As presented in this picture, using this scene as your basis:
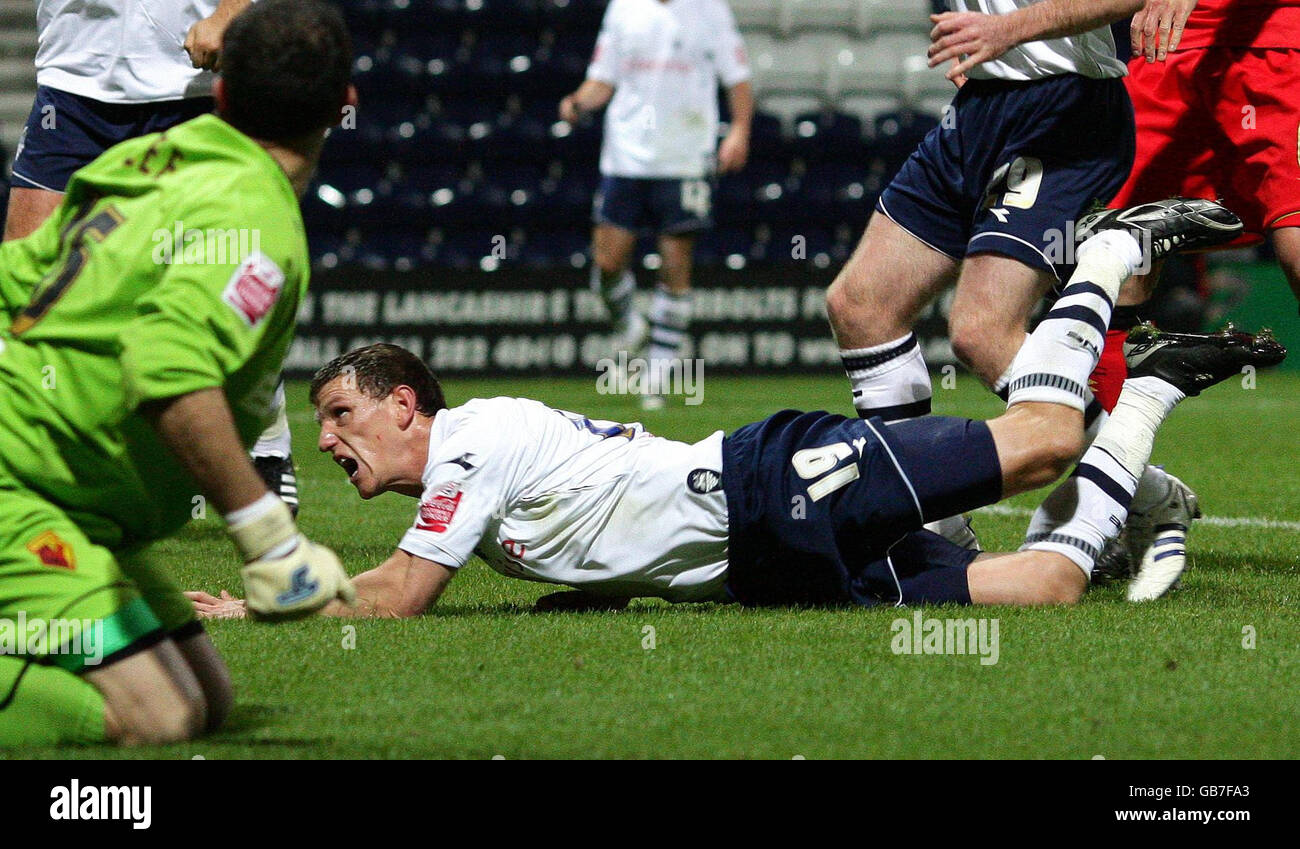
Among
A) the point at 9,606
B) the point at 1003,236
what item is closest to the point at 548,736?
the point at 9,606

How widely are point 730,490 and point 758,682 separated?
707 millimetres

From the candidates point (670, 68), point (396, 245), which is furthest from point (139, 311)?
point (396, 245)

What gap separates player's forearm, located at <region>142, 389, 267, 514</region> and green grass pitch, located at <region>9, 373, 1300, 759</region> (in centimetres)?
51

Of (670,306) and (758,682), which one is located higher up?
(670,306)

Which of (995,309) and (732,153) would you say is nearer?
(995,309)

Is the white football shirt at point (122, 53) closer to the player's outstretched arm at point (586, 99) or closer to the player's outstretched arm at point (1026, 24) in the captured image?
the player's outstretched arm at point (1026, 24)

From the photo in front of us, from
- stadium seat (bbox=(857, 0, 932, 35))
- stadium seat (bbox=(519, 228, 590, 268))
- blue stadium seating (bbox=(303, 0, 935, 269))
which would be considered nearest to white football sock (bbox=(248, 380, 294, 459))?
blue stadium seating (bbox=(303, 0, 935, 269))

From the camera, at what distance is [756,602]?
168 inches

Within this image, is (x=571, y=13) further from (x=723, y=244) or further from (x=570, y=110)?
(x=570, y=110)

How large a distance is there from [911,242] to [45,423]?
109 inches

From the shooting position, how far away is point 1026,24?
443 cm

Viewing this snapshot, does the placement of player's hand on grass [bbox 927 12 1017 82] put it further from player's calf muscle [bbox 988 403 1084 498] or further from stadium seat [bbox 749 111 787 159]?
stadium seat [bbox 749 111 787 159]

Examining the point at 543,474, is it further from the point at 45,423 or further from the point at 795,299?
the point at 795,299

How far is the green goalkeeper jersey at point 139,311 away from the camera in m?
2.63
